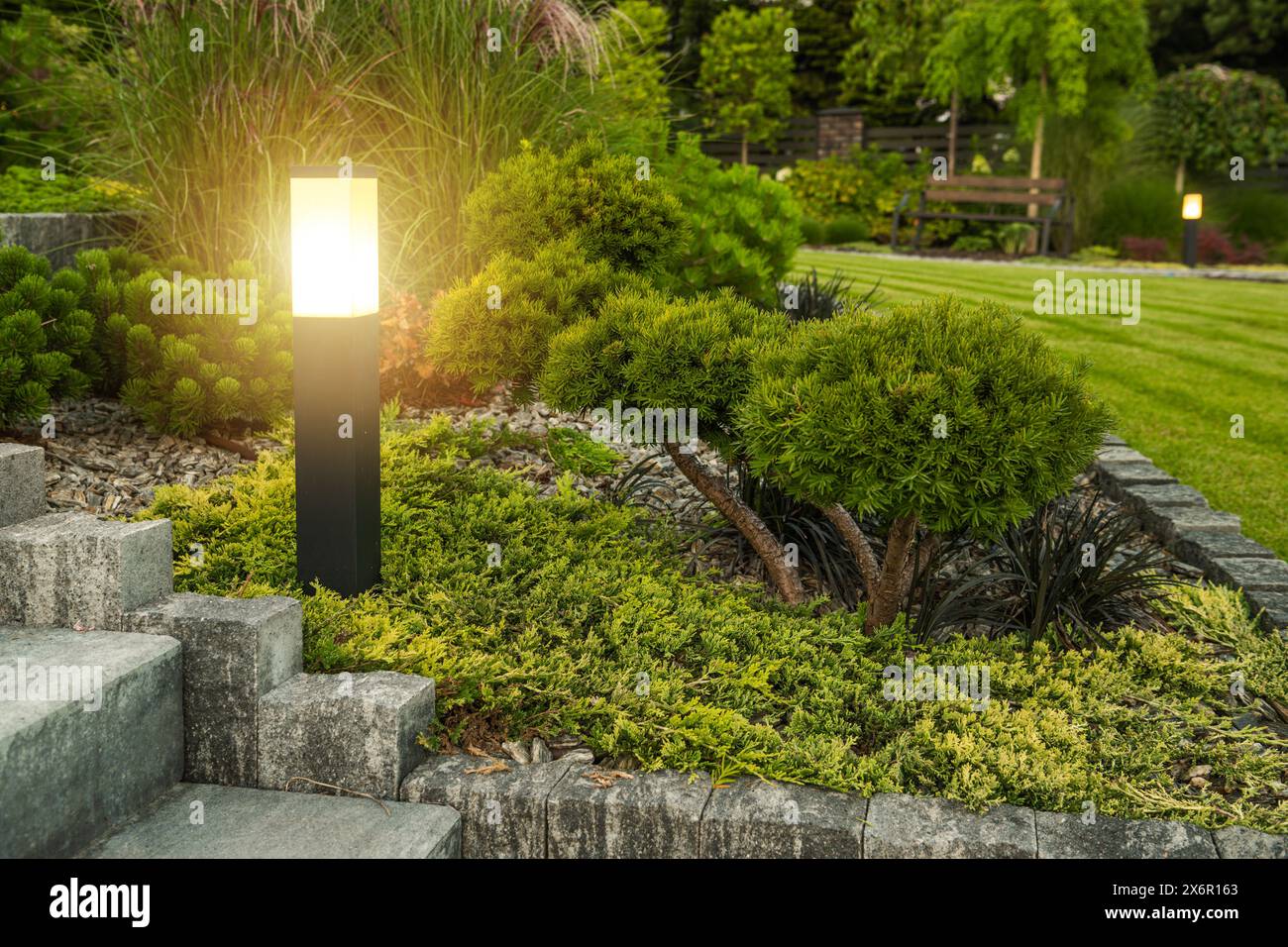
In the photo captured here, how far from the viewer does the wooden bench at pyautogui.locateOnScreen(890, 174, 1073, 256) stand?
14.6 metres

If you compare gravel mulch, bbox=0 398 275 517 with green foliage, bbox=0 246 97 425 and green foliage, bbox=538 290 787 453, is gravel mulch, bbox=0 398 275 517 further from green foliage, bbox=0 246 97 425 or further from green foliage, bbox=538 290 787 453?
green foliage, bbox=538 290 787 453

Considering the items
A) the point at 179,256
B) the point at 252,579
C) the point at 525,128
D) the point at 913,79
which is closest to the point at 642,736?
the point at 252,579

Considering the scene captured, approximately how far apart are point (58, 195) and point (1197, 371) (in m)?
6.28

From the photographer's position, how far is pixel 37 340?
3.91m

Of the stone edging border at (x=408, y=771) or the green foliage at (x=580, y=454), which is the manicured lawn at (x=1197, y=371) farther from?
the stone edging border at (x=408, y=771)

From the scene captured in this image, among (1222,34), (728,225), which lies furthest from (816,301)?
(1222,34)

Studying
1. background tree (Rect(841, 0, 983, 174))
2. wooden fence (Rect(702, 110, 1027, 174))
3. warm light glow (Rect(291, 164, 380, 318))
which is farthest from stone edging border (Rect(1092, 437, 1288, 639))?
wooden fence (Rect(702, 110, 1027, 174))

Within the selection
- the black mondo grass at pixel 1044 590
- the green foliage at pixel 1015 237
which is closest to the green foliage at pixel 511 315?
the black mondo grass at pixel 1044 590

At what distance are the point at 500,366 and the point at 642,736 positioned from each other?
1.60m

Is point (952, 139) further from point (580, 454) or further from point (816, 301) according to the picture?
point (580, 454)

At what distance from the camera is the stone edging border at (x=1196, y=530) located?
163 inches

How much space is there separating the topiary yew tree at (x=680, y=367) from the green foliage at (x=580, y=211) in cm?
99

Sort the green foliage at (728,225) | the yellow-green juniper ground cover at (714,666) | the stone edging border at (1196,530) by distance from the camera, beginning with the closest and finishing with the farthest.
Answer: the yellow-green juniper ground cover at (714,666) → the stone edging border at (1196,530) → the green foliage at (728,225)
